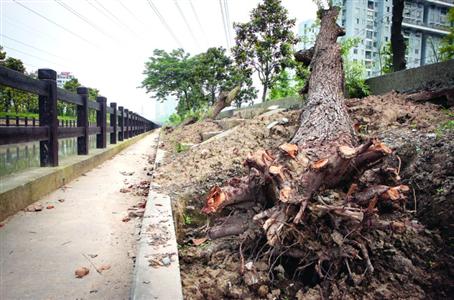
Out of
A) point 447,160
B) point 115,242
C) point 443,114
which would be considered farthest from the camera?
point 443,114

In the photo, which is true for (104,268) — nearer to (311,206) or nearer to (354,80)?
(311,206)

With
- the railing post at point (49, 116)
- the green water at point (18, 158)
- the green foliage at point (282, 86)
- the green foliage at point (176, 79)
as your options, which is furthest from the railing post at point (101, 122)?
the green foliage at point (176, 79)

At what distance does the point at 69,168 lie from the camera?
3.93 m

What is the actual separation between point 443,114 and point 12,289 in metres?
4.71

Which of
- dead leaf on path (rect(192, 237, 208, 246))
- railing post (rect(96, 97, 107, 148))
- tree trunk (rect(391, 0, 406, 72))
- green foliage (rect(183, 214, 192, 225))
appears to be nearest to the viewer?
dead leaf on path (rect(192, 237, 208, 246))

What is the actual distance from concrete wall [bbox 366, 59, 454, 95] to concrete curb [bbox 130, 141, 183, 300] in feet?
16.4

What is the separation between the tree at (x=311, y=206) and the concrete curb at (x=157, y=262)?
0.35 metres

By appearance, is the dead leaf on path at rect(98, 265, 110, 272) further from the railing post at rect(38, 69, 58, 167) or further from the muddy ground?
the railing post at rect(38, 69, 58, 167)

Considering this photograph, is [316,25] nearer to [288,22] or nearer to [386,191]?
[288,22]

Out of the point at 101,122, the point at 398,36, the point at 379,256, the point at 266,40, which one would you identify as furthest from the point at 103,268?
the point at 266,40

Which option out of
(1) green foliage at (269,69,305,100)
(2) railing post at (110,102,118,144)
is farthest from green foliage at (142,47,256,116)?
(2) railing post at (110,102,118,144)

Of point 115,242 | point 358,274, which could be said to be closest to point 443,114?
point 358,274

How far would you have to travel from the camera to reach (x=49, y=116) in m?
3.53

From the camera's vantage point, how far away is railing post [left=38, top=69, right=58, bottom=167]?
3516 millimetres
